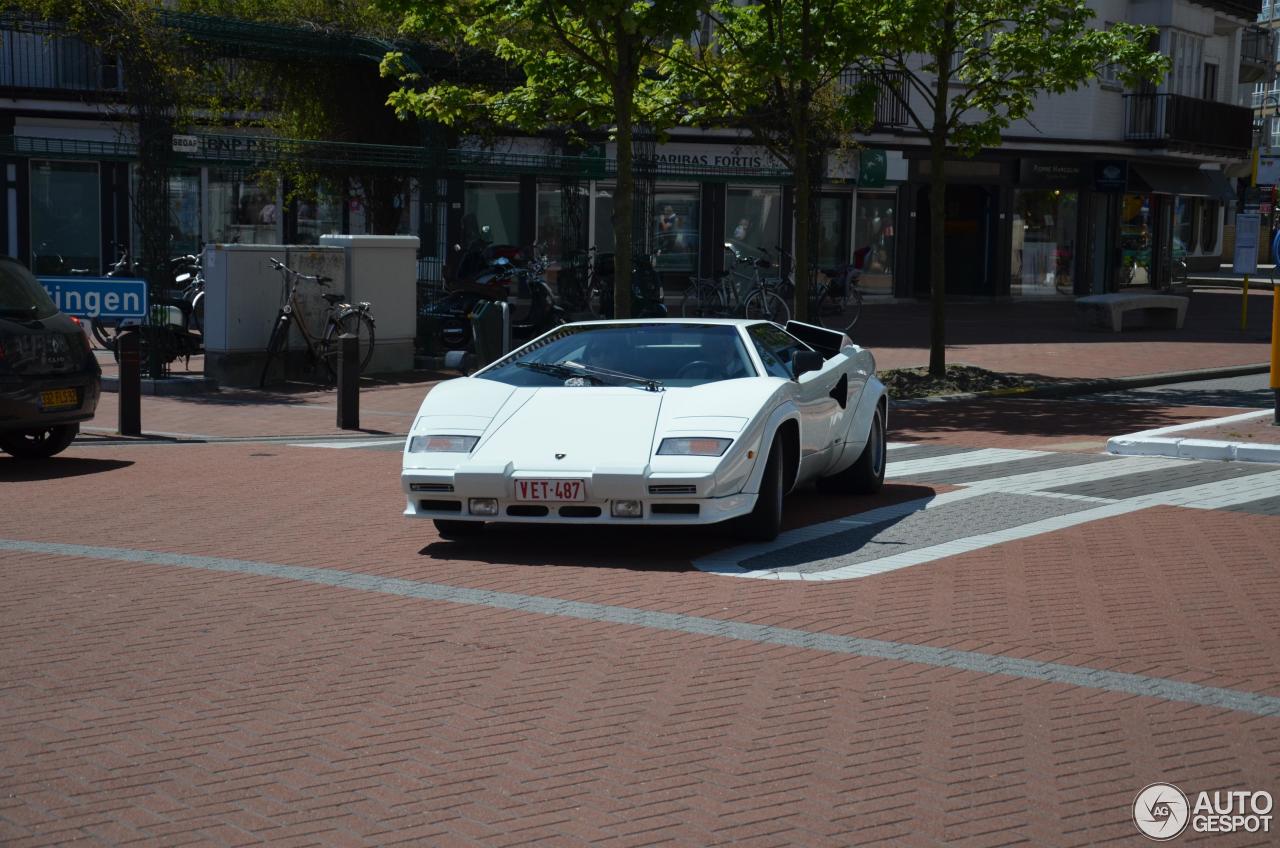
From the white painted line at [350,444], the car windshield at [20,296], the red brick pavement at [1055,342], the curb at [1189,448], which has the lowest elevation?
the white painted line at [350,444]

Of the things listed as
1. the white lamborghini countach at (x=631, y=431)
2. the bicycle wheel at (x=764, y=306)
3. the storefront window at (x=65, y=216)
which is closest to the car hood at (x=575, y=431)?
the white lamborghini countach at (x=631, y=431)

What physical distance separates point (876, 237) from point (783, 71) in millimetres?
20436

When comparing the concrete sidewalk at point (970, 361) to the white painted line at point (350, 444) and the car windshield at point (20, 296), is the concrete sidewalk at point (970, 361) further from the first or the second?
the car windshield at point (20, 296)

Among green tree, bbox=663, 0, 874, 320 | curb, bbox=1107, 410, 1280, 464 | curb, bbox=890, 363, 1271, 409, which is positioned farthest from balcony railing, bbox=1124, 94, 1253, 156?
curb, bbox=1107, 410, 1280, 464

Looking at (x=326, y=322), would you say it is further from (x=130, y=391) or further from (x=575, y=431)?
(x=575, y=431)

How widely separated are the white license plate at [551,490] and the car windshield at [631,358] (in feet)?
3.38

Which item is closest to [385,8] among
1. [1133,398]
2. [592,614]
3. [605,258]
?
[605,258]

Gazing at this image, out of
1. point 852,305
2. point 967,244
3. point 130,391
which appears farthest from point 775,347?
point 967,244

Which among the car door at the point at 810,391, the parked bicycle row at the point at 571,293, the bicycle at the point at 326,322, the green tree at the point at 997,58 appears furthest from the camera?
the parked bicycle row at the point at 571,293

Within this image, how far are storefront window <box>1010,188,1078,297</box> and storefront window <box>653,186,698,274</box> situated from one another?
919 cm

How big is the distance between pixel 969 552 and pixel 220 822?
5.27m

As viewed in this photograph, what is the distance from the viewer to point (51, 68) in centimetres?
3011

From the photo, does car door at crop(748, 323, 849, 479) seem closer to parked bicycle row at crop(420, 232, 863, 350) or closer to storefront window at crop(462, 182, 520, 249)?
parked bicycle row at crop(420, 232, 863, 350)

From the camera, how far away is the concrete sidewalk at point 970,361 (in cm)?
1556
